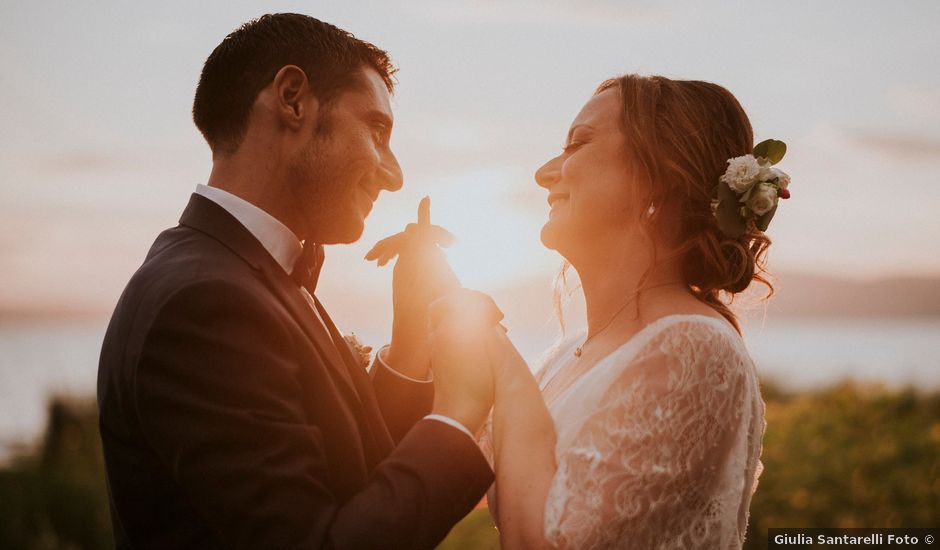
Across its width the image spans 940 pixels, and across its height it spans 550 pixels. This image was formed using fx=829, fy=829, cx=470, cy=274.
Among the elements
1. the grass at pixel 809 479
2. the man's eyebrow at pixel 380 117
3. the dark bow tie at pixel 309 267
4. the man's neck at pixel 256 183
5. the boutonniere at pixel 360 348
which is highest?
the man's eyebrow at pixel 380 117

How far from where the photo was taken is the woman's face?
130 inches

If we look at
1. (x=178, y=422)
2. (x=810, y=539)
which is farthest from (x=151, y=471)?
(x=810, y=539)

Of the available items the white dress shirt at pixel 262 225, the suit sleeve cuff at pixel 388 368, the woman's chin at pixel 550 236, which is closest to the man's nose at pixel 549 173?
the woman's chin at pixel 550 236

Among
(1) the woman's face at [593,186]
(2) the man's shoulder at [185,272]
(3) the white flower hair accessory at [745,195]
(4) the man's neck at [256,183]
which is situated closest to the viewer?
(2) the man's shoulder at [185,272]

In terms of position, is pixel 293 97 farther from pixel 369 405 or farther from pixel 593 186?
pixel 593 186

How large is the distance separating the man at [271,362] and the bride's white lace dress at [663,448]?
15.4 inches

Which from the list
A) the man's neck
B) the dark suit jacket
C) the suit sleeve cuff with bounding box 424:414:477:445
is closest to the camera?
the dark suit jacket

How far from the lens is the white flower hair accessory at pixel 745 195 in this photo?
319 centimetres

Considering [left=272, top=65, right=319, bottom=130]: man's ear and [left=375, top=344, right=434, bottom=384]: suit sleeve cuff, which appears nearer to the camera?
[left=272, top=65, right=319, bottom=130]: man's ear

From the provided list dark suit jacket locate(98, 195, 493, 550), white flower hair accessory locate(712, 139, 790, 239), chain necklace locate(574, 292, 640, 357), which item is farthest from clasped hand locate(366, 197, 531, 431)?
white flower hair accessory locate(712, 139, 790, 239)

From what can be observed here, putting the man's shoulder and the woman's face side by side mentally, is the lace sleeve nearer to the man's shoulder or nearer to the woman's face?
the woman's face

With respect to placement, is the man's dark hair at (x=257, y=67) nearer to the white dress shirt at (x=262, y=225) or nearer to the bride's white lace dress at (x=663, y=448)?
the white dress shirt at (x=262, y=225)

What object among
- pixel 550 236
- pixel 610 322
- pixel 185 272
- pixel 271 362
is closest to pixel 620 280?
pixel 610 322

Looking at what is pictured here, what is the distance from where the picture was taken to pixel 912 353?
8.52m
